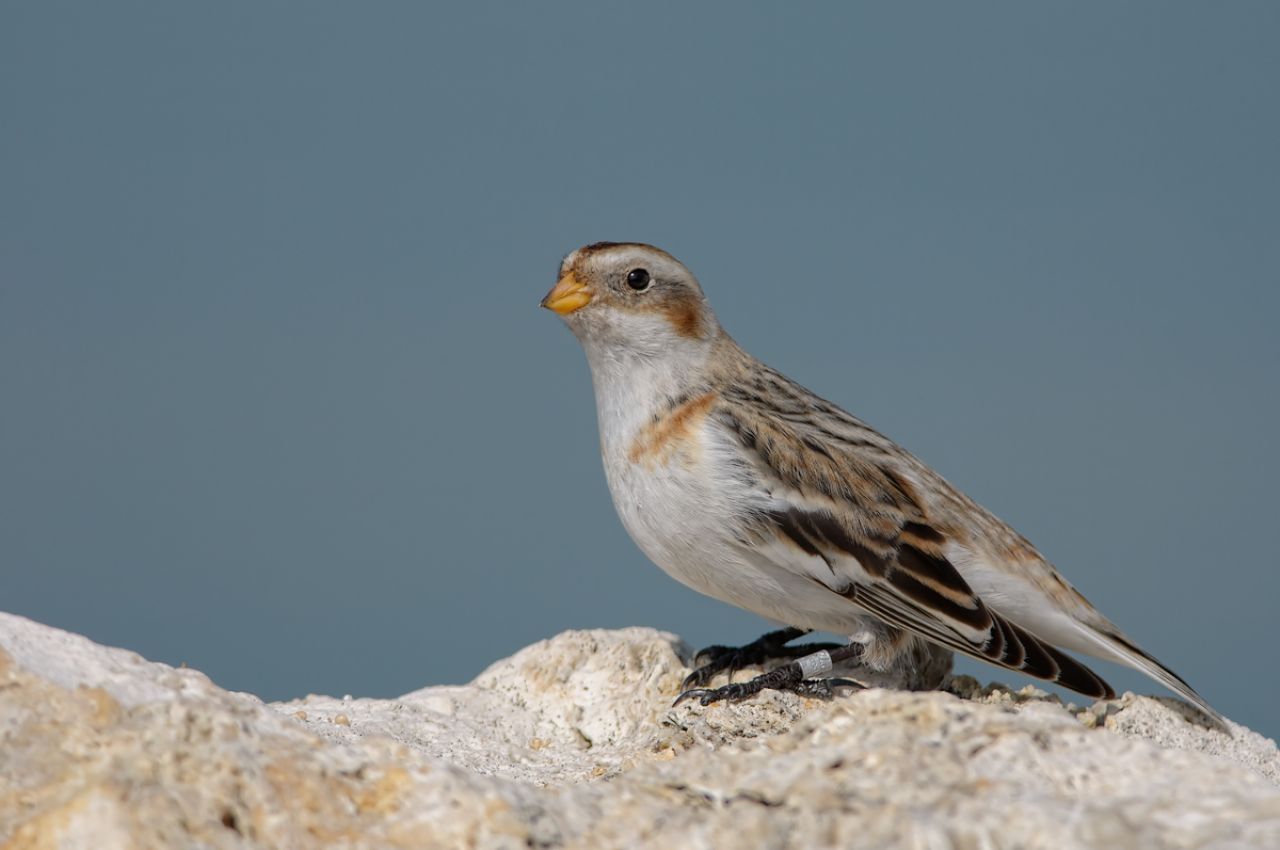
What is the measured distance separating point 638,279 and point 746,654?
1.68 m

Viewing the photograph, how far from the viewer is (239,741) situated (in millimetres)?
3328

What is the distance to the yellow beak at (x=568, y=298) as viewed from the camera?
580 cm

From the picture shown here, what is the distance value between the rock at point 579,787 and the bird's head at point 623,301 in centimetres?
244

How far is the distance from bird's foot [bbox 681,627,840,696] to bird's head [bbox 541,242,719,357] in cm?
133

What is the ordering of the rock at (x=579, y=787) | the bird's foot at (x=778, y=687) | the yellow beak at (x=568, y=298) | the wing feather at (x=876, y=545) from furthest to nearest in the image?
the yellow beak at (x=568, y=298)
the bird's foot at (x=778, y=687)
the wing feather at (x=876, y=545)
the rock at (x=579, y=787)

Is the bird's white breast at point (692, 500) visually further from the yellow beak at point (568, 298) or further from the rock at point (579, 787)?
the rock at point (579, 787)

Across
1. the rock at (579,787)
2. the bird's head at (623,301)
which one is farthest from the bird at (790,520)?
the rock at (579,787)

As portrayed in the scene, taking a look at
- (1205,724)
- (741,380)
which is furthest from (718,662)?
(1205,724)

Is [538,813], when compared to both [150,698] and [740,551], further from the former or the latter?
[740,551]

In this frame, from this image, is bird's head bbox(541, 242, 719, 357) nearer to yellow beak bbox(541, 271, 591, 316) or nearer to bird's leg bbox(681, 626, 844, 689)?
yellow beak bbox(541, 271, 591, 316)

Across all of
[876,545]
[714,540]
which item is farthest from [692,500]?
[876,545]

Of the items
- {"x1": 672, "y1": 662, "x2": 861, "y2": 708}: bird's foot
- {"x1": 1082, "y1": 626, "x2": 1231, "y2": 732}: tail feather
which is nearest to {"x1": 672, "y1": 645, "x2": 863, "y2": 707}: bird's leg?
{"x1": 672, "y1": 662, "x2": 861, "y2": 708}: bird's foot

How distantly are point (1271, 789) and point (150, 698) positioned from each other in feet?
8.86

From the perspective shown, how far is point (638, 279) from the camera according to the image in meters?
5.88
